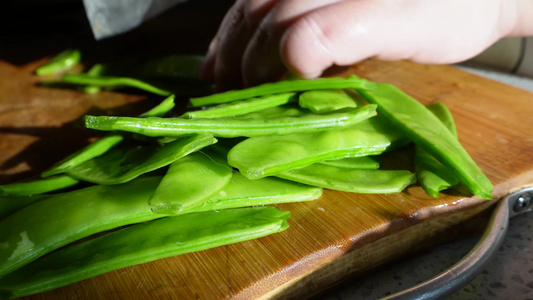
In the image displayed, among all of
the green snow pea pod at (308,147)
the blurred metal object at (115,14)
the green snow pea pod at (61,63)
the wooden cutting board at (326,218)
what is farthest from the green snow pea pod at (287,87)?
the green snow pea pod at (61,63)

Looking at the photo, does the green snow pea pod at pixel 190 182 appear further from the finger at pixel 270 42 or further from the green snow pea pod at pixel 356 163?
the finger at pixel 270 42

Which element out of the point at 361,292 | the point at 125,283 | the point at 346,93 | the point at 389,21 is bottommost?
the point at 361,292

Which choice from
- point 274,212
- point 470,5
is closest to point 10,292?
point 274,212

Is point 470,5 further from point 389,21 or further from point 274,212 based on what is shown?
point 274,212

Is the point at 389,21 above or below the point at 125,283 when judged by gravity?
above

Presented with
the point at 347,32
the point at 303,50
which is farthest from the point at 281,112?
the point at 347,32
